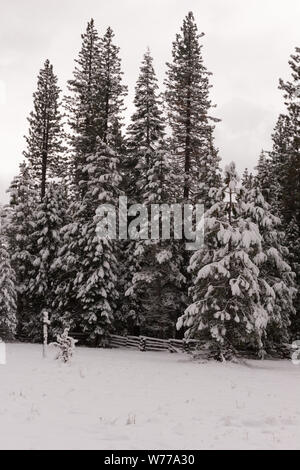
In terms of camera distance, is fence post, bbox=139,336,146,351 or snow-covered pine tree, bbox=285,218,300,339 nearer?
fence post, bbox=139,336,146,351

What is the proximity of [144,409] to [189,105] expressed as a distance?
79.8 feet

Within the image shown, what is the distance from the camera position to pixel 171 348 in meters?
28.0

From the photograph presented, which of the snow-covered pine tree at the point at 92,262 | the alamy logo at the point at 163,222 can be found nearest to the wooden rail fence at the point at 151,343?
the snow-covered pine tree at the point at 92,262

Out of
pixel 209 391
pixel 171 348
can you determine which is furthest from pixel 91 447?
pixel 171 348

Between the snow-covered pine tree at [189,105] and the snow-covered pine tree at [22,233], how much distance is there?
11164mm

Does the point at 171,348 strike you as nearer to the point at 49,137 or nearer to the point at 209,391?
the point at 209,391

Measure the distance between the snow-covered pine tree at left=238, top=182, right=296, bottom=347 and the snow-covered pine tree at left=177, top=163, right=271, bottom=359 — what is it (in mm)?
2918

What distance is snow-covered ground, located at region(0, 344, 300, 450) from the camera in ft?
26.8

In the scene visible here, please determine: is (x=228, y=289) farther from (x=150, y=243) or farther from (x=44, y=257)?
(x=44, y=257)

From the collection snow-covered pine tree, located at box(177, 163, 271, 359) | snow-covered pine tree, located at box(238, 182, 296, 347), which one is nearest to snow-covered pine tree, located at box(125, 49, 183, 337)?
snow-covered pine tree, located at box(238, 182, 296, 347)

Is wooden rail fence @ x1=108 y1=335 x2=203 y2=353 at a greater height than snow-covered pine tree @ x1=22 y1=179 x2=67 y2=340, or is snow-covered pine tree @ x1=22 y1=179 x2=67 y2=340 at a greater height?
snow-covered pine tree @ x1=22 y1=179 x2=67 y2=340

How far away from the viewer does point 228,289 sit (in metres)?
21.7

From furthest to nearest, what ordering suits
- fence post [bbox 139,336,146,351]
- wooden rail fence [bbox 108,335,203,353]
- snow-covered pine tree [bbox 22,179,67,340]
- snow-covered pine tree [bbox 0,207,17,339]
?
snow-covered pine tree [bbox 22,179,67,340], snow-covered pine tree [bbox 0,207,17,339], fence post [bbox 139,336,146,351], wooden rail fence [bbox 108,335,203,353]

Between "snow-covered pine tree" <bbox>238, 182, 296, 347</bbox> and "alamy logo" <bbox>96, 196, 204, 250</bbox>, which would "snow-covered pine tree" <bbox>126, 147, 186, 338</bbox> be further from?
"snow-covered pine tree" <bbox>238, 182, 296, 347</bbox>
